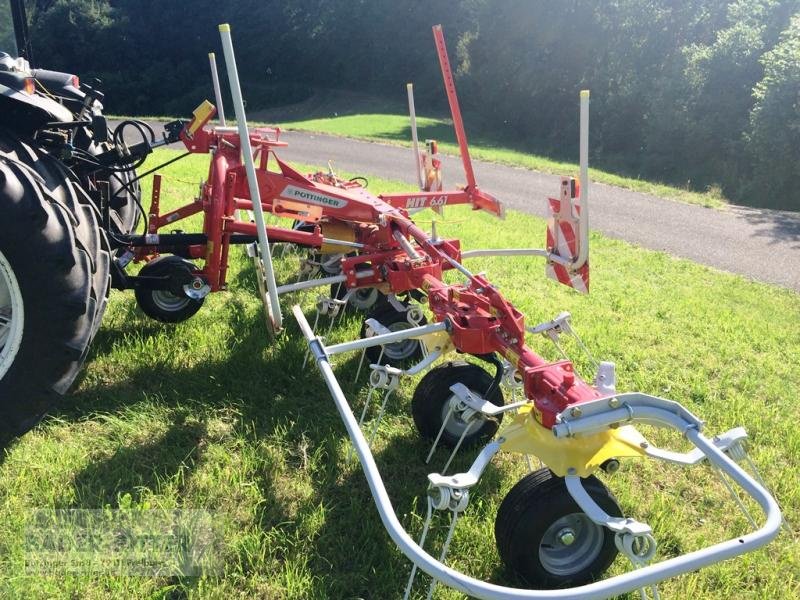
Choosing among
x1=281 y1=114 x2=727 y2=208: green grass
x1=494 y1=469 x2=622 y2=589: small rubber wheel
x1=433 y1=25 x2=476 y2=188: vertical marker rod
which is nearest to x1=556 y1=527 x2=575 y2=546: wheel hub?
x1=494 y1=469 x2=622 y2=589: small rubber wheel

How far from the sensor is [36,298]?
2594 mm

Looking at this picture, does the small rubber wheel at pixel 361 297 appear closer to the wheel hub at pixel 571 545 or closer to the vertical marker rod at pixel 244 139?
the vertical marker rod at pixel 244 139

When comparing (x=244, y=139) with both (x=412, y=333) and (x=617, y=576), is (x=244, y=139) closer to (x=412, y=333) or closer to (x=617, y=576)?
(x=412, y=333)

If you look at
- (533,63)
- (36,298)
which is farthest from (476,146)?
(36,298)

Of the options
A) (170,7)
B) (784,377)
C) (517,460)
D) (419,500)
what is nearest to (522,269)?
(784,377)

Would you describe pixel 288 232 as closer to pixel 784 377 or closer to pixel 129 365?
pixel 129 365

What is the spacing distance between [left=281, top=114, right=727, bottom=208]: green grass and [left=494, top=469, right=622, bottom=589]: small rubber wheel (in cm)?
1165

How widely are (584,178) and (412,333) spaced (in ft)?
3.24

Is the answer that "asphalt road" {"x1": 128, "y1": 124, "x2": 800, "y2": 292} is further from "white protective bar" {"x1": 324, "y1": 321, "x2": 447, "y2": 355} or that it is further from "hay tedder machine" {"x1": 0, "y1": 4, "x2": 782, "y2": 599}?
"white protective bar" {"x1": 324, "y1": 321, "x2": 447, "y2": 355}

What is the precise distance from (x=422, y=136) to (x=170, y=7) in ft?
79.5

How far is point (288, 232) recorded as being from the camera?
4023 millimetres

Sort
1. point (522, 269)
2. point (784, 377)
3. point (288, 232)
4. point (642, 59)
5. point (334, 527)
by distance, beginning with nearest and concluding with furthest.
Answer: point (334, 527)
point (288, 232)
point (784, 377)
point (522, 269)
point (642, 59)

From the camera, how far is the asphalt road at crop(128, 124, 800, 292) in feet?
27.7

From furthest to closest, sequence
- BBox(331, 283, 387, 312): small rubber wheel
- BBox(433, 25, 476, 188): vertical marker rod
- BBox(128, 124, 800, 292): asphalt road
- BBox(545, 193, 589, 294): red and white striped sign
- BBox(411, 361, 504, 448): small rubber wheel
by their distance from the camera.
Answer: BBox(128, 124, 800, 292): asphalt road < BBox(331, 283, 387, 312): small rubber wheel < BBox(433, 25, 476, 188): vertical marker rod < BBox(545, 193, 589, 294): red and white striped sign < BBox(411, 361, 504, 448): small rubber wheel
